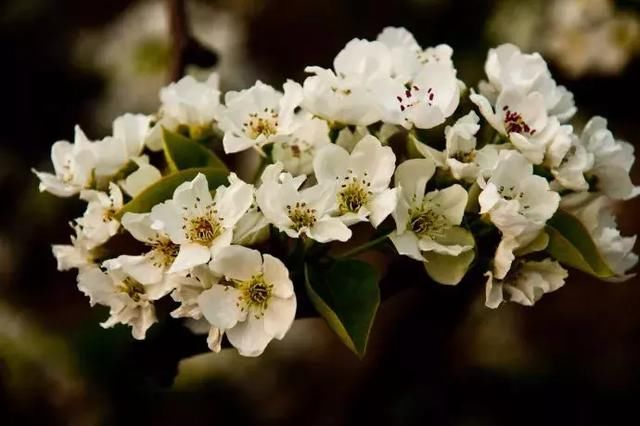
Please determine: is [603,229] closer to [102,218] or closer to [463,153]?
[463,153]

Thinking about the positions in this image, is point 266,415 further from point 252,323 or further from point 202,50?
point 252,323

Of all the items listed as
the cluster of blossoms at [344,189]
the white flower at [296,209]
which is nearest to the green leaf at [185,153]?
the cluster of blossoms at [344,189]

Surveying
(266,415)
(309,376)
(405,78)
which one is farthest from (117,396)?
(405,78)

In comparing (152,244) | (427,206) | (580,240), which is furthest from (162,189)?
(580,240)

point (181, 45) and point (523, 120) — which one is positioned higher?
point (523, 120)

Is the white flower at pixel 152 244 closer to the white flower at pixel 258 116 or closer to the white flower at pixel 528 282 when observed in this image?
the white flower at pixel 258 116

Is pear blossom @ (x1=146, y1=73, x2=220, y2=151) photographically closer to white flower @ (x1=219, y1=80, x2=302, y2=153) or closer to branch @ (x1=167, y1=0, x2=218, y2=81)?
white flower @ (x1=219, y1=80, x2=302, y2=153)
